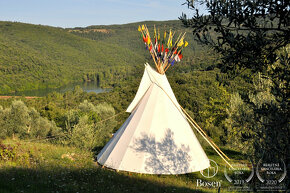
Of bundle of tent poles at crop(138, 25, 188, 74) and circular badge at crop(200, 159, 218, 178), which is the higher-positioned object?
bundle of tent poles at crop(138, 25, 188, 74)

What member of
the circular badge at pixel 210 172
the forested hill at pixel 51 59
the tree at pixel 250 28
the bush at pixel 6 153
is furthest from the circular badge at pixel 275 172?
the forested hill at pixel 51 59

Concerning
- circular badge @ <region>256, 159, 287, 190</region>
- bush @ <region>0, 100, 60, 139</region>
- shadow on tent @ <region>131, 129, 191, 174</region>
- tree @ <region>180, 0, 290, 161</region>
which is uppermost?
tree @ <region>180, 0, 290, 161</region>

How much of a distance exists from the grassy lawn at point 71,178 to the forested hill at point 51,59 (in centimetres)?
9691

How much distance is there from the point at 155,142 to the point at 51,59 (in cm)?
15234

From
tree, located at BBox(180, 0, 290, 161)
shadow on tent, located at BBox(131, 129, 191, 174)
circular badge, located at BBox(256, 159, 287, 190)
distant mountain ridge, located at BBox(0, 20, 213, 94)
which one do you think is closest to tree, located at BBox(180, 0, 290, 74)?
tree, located at BBox(180, 0, 290, 161)

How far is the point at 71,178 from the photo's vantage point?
7578mm

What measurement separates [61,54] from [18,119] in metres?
141

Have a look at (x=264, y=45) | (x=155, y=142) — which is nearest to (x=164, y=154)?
(x=155, y=142)

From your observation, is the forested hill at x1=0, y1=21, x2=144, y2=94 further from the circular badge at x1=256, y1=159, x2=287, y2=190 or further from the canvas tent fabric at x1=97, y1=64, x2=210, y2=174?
the circular badge at x1=256, y1=159, x2=287, y2=190

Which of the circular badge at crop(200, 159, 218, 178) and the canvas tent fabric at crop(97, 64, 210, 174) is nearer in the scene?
the canvas tent fabric at crop(97, 64, 210, 174)

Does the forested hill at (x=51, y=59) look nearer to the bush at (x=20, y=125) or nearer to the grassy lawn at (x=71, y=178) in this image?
the bush at (x=20, y=125)

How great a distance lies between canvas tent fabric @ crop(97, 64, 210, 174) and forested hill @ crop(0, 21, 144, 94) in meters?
97.5

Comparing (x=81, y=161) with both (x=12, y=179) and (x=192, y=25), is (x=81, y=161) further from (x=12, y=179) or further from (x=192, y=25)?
(x=192, y=25)

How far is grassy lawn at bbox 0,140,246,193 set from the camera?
634cm
